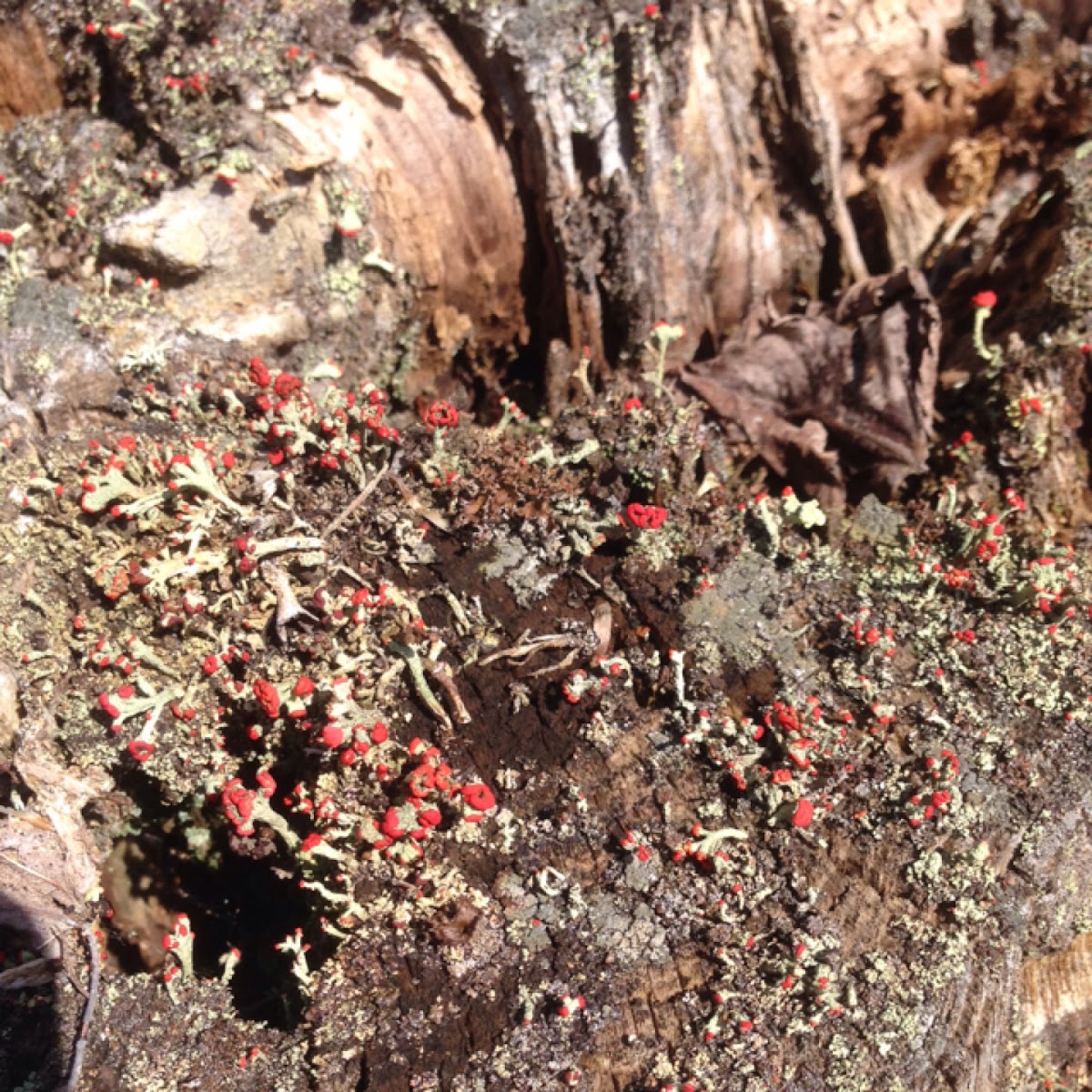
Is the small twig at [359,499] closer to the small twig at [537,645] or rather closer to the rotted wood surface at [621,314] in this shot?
the rotted wood surface at [621,314]

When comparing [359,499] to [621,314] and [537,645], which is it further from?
[621,314]

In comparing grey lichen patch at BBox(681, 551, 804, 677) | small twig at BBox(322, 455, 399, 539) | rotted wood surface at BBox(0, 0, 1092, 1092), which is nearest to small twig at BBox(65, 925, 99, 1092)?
rotted wood surface at BBox(0, 0, 1092, 1092)

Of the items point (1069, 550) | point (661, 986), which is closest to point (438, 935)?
point (661, 986)

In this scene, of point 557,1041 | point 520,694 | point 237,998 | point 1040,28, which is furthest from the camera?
point 1040,28

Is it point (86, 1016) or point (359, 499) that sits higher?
point (359, 499)

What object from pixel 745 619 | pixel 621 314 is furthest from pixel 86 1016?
pixel 621 314

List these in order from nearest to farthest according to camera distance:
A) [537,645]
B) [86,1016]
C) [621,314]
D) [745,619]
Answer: [86,1016] < [537,645] < [745,619] < [621,314]

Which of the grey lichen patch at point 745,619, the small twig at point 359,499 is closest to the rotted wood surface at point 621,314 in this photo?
the grey lichen patch at point 745,619

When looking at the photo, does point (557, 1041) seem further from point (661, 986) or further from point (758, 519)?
point (758, 519)
